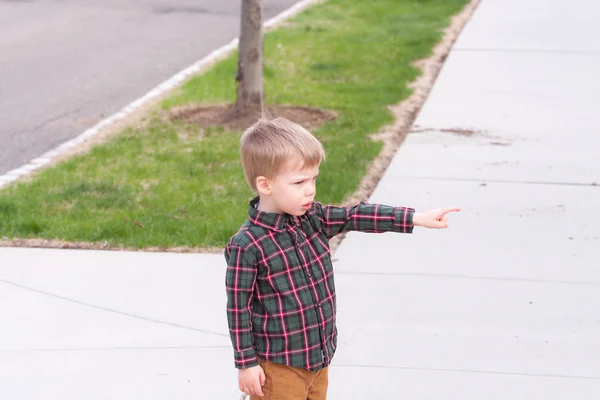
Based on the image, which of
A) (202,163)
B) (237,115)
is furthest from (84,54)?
(202,163)

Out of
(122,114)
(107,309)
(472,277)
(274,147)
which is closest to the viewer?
(274,147)

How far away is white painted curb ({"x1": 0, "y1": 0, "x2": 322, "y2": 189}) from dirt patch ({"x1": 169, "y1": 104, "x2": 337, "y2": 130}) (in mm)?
564

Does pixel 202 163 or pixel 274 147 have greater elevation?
pixel 274 147

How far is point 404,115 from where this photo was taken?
29.6ft

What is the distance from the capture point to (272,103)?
30.2 ft

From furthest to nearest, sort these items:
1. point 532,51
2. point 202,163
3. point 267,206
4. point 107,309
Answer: point 532,51
point 202,163
point 107,309
point 267,206

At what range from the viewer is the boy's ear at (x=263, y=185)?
297 cm

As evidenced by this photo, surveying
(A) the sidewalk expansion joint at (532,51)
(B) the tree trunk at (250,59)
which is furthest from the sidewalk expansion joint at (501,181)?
(A) the sidewalk expansion joint at (532,51)

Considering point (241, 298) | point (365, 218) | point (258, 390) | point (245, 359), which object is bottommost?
point (258, 390)

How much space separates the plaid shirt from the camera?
2.96m

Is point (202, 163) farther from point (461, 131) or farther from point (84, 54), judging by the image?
point (84, 54)

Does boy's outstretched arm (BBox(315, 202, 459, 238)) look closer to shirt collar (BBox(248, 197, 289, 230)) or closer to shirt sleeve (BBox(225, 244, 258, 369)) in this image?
shirt collar (BBox(248, 197, 289, 230))

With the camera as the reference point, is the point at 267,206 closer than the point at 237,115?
Yes

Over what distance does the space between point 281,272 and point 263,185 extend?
260 mm
